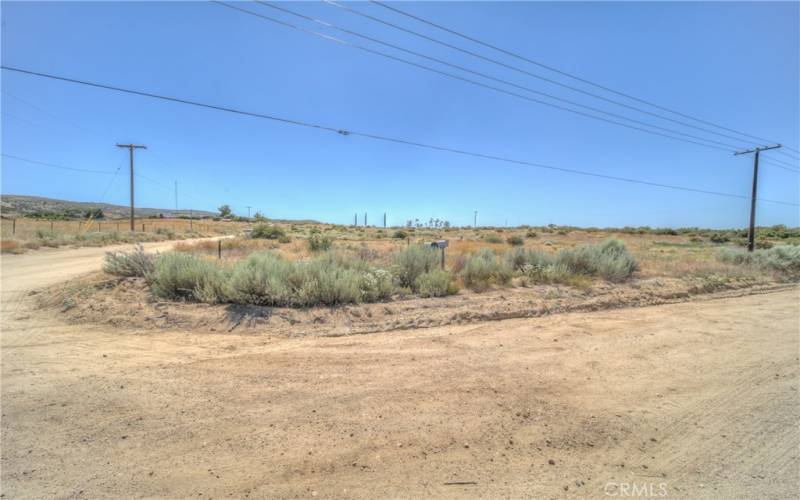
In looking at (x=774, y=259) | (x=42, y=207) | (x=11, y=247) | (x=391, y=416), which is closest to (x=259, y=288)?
(x=391, y=416)

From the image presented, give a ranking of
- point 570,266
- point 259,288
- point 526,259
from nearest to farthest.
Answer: point 259,288, point 570,266, point 526,259

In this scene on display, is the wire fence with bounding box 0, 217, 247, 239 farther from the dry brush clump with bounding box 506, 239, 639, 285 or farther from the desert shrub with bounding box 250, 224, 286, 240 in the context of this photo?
the dry brush clump with bounding box 506, 239, 639, 285

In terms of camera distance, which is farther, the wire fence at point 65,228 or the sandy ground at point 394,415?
the wire fence at point 65,228

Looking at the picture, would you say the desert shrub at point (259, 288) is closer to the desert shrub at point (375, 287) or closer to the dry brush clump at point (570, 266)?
the desert shrub at point (375, 287)

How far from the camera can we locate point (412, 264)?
32.0 feet

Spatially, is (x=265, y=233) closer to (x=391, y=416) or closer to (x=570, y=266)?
(x=570, y=266)

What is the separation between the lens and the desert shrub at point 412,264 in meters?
9.34

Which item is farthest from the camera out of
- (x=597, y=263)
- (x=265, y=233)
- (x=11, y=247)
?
(x=265, y=233)

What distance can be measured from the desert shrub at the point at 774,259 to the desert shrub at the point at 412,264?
16.6m

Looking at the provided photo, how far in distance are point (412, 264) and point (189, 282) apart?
17.5 ft

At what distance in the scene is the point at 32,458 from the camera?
2.87 meters

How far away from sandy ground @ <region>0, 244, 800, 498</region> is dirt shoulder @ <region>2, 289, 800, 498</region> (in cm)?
2

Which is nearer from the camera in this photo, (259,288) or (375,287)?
(259,288)

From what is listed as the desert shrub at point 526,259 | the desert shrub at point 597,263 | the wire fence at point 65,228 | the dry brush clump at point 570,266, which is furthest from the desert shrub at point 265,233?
the desert shrub at point 597,263
